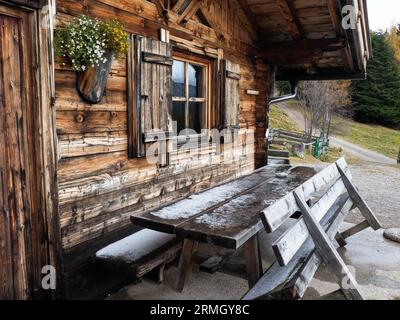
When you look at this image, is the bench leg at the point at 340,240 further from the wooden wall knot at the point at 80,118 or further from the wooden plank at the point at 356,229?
the wooden wall knot at the point at 80,118

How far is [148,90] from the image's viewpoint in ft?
12.0

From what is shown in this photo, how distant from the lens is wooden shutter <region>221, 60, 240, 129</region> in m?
5.21

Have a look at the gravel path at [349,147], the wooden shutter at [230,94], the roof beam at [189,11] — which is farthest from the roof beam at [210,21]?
the gravel path at [349,147]

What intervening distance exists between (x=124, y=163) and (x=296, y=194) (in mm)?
1682

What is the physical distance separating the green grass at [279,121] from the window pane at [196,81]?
19548 millimetres

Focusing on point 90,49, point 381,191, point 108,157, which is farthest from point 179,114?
point 381,191

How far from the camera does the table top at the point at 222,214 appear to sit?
2.68 meters

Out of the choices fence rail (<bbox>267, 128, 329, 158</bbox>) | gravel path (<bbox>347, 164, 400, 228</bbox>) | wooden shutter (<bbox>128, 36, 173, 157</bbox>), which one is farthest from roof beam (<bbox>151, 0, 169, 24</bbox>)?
fence rail (<bbox>267, 128, 329, 158</bbox>)

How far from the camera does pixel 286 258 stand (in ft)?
8.35

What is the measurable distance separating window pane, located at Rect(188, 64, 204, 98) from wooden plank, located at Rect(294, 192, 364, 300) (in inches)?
97.2

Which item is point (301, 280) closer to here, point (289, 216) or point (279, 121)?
point (289, 216)
